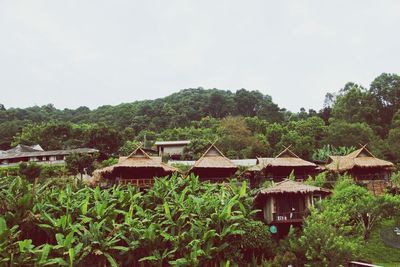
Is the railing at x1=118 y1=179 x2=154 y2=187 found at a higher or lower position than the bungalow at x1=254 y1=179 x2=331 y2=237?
higher

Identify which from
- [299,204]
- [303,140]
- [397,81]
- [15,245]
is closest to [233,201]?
[299,204]

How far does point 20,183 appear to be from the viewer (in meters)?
18.8

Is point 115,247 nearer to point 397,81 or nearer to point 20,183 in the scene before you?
point 20,183

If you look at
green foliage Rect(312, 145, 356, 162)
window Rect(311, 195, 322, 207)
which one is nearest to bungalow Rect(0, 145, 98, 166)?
green foliage Rect(312, 145, 356, 162)

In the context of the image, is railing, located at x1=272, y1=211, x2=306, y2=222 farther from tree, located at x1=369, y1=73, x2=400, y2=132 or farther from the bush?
tree, located at x1=369, y1=73, x2=400, y2=132

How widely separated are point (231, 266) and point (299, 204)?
6.54 meters

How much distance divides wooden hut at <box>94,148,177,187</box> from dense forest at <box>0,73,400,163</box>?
1833 cm

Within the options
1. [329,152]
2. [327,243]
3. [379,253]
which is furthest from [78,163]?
[379,253]

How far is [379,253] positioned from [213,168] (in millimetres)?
12458

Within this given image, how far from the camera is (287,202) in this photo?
21.9 metres

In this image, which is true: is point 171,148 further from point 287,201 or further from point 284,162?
point 287,201

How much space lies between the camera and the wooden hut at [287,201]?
840 inches

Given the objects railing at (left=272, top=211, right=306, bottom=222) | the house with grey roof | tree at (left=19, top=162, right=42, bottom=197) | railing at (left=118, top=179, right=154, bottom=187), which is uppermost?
the house with grey roof

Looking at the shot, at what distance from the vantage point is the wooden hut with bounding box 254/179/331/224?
21344mm
